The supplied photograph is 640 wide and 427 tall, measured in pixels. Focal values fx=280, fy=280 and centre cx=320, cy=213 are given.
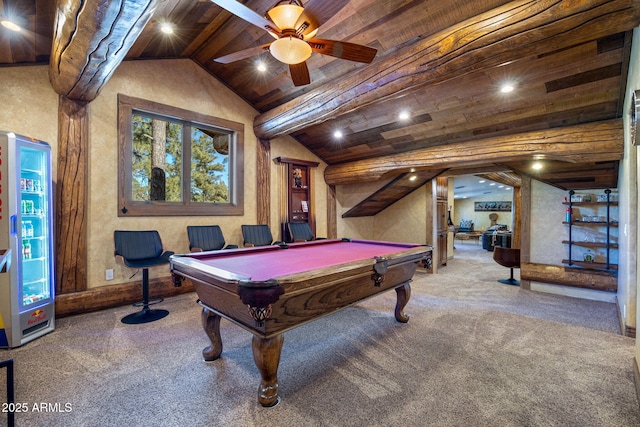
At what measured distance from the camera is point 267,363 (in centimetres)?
170

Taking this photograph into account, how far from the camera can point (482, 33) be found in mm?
2320

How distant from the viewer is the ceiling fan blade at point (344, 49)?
231 cm

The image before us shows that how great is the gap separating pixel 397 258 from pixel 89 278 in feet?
12.1

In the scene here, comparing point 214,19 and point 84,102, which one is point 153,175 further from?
point 214,19

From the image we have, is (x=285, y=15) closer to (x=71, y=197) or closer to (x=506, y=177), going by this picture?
(x=71, y=197)

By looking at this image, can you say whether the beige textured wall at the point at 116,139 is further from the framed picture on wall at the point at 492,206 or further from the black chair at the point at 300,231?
the framed picture on wall at the point at 492,206

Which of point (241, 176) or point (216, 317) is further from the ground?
point (241, 176)

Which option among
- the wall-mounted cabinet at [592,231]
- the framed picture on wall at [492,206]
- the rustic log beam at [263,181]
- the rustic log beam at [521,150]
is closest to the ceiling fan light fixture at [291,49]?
the rustic log beam at [263,181]

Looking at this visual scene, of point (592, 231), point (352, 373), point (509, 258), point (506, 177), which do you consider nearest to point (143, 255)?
point (352, 373)

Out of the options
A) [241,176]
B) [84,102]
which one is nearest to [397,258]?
[241,176]

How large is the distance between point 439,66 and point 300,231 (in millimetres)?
3535

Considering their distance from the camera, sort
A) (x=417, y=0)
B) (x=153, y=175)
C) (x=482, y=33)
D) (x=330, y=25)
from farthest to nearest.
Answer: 1. (x=153, y=175)
2. (x=330, y=25)
3. (x=417, y=0)
4. (x=482, y=33)

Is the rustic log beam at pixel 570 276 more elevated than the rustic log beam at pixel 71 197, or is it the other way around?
the rustic log beam at pixel 71 197

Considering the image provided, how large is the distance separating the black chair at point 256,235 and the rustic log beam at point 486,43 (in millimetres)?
2258
